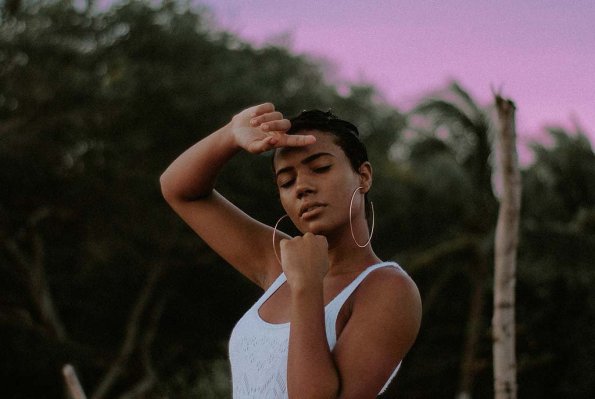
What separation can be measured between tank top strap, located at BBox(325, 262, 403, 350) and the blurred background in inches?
435

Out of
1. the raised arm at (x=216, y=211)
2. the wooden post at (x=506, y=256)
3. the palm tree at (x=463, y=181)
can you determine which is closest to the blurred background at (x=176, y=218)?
the palm tree at (x=463, y=181)

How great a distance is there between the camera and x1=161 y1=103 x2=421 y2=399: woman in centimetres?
204

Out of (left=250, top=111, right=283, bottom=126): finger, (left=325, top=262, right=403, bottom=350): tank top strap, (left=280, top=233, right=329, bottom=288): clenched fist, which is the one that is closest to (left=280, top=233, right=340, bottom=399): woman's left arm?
(left=280, top=233, right=329, bottom=288): clenched fist

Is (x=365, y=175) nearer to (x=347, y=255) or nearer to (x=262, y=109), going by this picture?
(x=347, y=255)

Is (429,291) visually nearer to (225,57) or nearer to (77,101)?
(225,57)

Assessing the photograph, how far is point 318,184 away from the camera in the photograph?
2246 mm

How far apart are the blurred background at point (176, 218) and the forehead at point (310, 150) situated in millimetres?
11019

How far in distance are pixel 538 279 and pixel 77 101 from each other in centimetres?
868

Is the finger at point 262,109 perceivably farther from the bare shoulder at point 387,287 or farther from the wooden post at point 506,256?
the wooden post at point 506,256

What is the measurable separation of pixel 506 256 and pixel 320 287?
1.62m

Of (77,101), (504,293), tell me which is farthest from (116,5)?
(504,293)

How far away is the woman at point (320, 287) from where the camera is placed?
2045 millimetres

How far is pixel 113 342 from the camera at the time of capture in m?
19.5

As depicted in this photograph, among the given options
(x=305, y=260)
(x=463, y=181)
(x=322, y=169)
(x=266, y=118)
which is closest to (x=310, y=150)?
(x=322, y=169)
